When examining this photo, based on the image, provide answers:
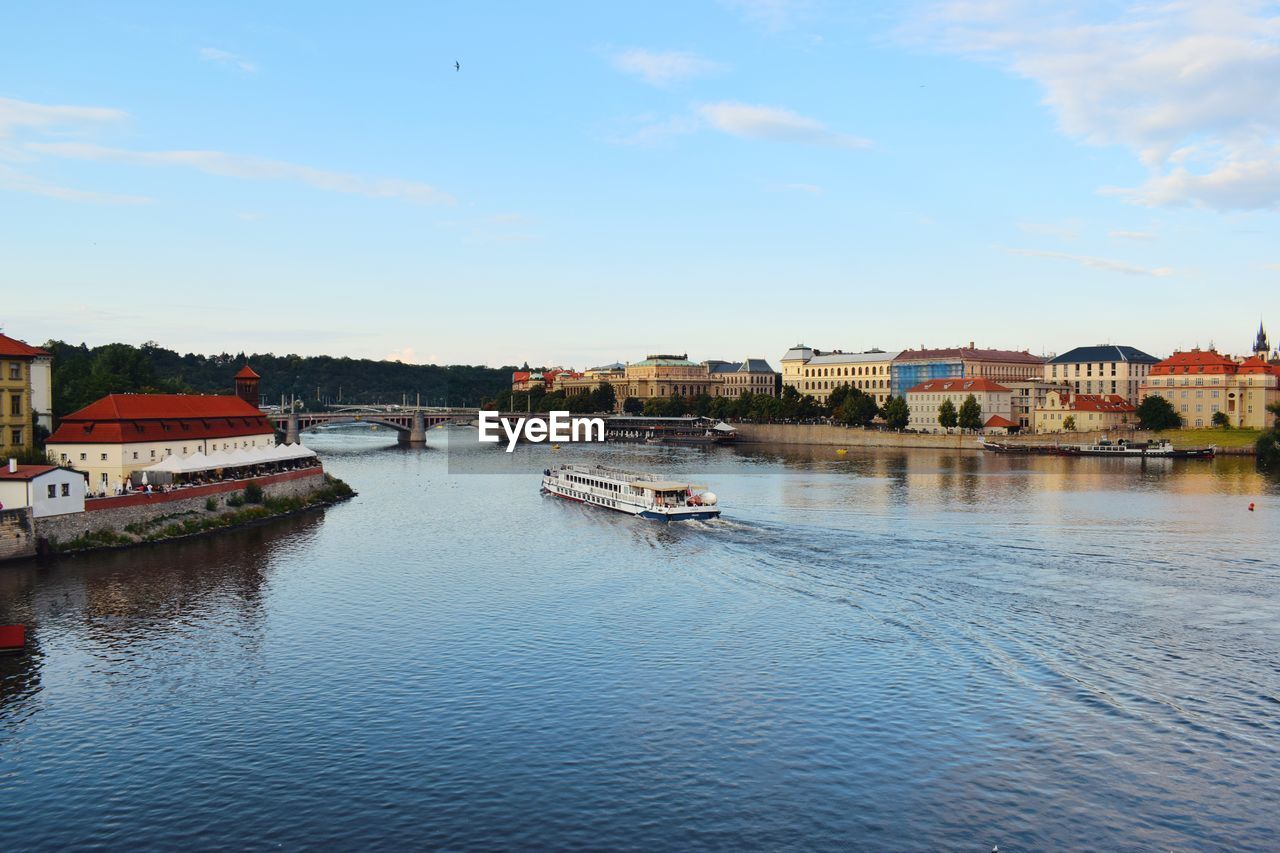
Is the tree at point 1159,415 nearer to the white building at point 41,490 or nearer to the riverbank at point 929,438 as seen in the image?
the riverbank at point 929,438

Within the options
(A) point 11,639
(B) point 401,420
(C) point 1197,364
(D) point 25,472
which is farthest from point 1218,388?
(A) point 11,639

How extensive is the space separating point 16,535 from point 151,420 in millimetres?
18260

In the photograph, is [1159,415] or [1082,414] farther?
[1082,414]

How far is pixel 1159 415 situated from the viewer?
143 metres

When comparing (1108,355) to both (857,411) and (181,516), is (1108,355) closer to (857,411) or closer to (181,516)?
(857,411)

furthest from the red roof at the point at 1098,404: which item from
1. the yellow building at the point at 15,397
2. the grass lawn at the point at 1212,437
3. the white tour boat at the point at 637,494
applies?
the yellow building at the point at 15,397

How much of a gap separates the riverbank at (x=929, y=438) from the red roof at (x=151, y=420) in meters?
102

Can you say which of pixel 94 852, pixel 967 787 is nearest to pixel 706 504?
pixel 967 787

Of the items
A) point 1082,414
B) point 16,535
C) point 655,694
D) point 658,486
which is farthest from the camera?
point 1082,414

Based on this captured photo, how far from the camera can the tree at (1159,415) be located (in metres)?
143

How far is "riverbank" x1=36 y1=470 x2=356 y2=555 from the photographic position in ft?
167

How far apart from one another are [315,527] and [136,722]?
37.9 meters

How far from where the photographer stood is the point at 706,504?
67.3 meters

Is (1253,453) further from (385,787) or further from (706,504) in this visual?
(385,787)
